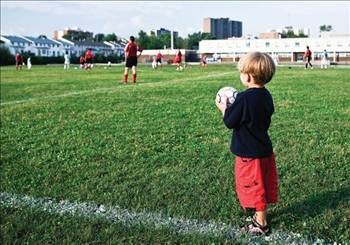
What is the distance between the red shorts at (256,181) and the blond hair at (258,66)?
0.62 m

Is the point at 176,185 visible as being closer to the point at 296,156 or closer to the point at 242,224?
the point at 242,224

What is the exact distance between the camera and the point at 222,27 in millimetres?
168500

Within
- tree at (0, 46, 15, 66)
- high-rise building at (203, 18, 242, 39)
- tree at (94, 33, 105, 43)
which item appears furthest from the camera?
tree at (94, 33, 105, 43)

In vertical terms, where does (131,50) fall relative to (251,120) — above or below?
above

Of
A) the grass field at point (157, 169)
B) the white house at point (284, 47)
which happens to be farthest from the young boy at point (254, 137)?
the white house at point (284, 47)

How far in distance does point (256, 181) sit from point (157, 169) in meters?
1.94

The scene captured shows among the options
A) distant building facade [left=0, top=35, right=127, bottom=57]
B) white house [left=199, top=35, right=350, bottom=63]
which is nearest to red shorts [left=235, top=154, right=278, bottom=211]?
white house [left=199, top=35, right=350, bottom=63]

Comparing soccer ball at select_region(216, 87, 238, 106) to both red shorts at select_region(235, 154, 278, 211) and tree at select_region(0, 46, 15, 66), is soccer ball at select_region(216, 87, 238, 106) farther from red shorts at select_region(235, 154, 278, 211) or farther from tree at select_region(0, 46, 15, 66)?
tree at select_region(0, 46, 15, 66)

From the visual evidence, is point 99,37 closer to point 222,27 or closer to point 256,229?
point 222,27

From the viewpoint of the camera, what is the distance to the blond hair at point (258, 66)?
3.50 metres

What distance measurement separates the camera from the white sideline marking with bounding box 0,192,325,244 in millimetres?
3588

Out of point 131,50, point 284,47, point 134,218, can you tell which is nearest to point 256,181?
point 134,218

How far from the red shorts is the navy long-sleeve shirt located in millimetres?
65

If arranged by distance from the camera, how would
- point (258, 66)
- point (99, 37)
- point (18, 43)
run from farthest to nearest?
point (99, 37) < point (18, 43) < point (258, 66)
